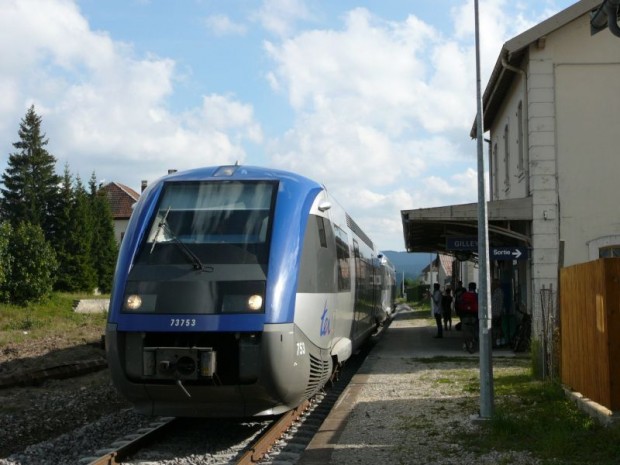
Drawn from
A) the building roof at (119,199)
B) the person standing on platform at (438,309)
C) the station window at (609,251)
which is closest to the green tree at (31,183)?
the building roof at (119,199)

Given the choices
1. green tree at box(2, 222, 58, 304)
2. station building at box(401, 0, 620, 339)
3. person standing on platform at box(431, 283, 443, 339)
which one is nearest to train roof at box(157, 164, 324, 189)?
station building at box(401, 0, 620, 339)

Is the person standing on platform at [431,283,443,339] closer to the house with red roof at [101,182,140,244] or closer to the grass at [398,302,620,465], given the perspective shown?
the grass at [398,302,620,465]

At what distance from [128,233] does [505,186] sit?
1568 cm

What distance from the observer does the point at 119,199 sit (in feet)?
267

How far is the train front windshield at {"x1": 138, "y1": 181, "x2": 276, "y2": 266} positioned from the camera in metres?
8.59

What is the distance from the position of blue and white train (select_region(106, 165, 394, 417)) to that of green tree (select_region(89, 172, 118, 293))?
5311 centimetres

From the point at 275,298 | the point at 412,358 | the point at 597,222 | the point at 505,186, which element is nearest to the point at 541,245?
the point at 597,222

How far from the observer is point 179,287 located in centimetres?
821

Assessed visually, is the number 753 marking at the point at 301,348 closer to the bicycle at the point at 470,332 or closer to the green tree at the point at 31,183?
the bicycle at the point at 470,332

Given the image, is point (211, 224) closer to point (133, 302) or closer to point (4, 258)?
point (133, 302)

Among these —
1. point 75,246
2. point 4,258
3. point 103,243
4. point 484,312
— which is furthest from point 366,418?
point 103,243

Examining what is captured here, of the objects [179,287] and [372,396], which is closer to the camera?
[179,287]

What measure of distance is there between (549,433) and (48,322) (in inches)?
1064

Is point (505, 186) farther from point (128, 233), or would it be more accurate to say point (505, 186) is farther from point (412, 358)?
point (128, 233)
